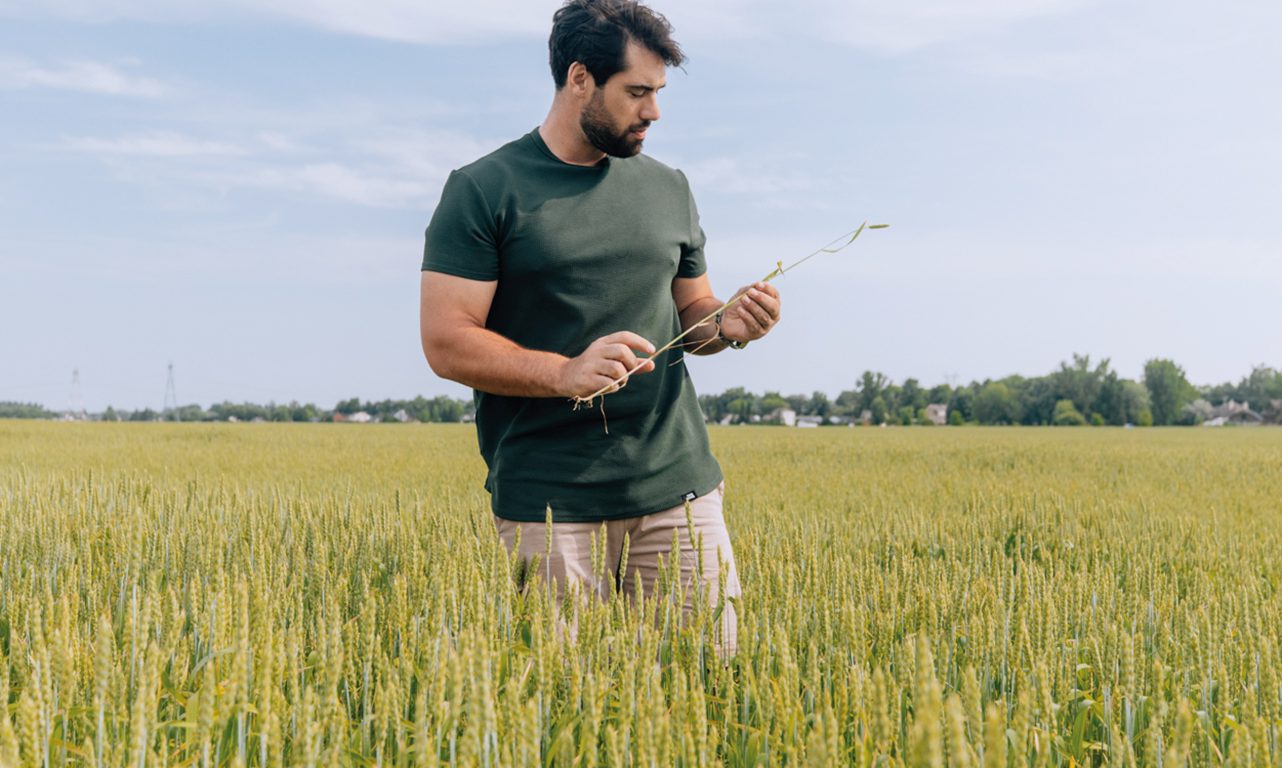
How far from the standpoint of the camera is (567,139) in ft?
9.50

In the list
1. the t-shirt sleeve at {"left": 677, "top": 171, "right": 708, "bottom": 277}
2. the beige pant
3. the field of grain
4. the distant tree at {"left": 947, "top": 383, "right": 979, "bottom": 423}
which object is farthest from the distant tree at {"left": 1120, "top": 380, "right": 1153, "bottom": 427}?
the beige pant

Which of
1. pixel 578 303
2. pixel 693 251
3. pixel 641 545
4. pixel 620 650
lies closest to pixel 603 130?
pixel 578 303

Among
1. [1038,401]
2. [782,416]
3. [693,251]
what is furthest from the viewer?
[1038,401]

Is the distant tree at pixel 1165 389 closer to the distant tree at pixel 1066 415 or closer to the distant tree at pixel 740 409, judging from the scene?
the distant tree at pixel 1066 415

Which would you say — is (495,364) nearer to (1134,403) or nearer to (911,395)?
(1134,403)

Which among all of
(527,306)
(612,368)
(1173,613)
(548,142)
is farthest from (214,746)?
(1173,613)

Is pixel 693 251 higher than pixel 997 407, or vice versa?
pixel 693 251

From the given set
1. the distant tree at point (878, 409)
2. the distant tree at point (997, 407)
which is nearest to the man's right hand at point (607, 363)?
the distant tree at point (878, 409)

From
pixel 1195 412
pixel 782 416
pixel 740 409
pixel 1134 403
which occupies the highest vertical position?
pixel 740 409

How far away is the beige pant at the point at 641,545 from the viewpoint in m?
2.75

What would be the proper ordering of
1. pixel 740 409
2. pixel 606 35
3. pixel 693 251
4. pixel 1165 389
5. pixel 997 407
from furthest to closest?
1. pixel 1165 389
2. pixel 997 407
3. pixel 740 409
4. pixel 693 251
5. pixel 606 35

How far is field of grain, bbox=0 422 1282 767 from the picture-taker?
4.53 ft

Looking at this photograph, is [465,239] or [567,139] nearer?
[465,239]

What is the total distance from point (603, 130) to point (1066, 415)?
259ft
